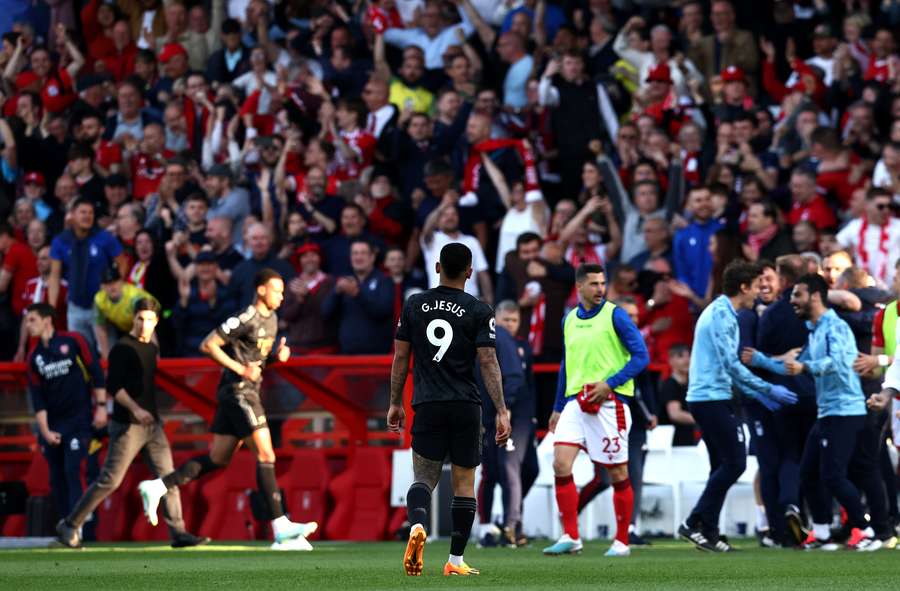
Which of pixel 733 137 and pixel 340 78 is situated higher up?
pixel 340 78

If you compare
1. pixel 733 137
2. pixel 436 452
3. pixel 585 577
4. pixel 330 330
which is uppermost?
pixel 733 137

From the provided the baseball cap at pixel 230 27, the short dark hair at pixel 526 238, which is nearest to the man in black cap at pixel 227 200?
the baseball cap at pixel 230 27

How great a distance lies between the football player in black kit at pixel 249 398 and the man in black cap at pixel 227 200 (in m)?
6.41

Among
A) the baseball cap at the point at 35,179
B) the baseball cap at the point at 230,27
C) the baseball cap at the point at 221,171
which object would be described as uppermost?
the baseball cap at the point at 230,27

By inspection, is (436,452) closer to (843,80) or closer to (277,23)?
(843,80)

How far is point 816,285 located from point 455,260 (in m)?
4.25

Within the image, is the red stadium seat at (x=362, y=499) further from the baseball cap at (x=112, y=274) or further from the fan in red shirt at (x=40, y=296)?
the fan in red shirt at (x=40, y=296)

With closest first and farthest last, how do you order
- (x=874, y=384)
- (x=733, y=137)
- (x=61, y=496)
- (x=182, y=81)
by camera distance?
(x=874, y=384) → (x=61, y=496) → (x=733, y=137) → (x=182, y=81)

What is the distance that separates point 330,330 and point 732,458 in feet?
23.0

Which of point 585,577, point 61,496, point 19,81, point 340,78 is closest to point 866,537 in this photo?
point 585,577

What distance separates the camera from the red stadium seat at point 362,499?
17297mm

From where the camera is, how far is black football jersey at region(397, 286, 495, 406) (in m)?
10.4

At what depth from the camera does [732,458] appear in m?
13.2

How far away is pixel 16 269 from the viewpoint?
21.8 m
